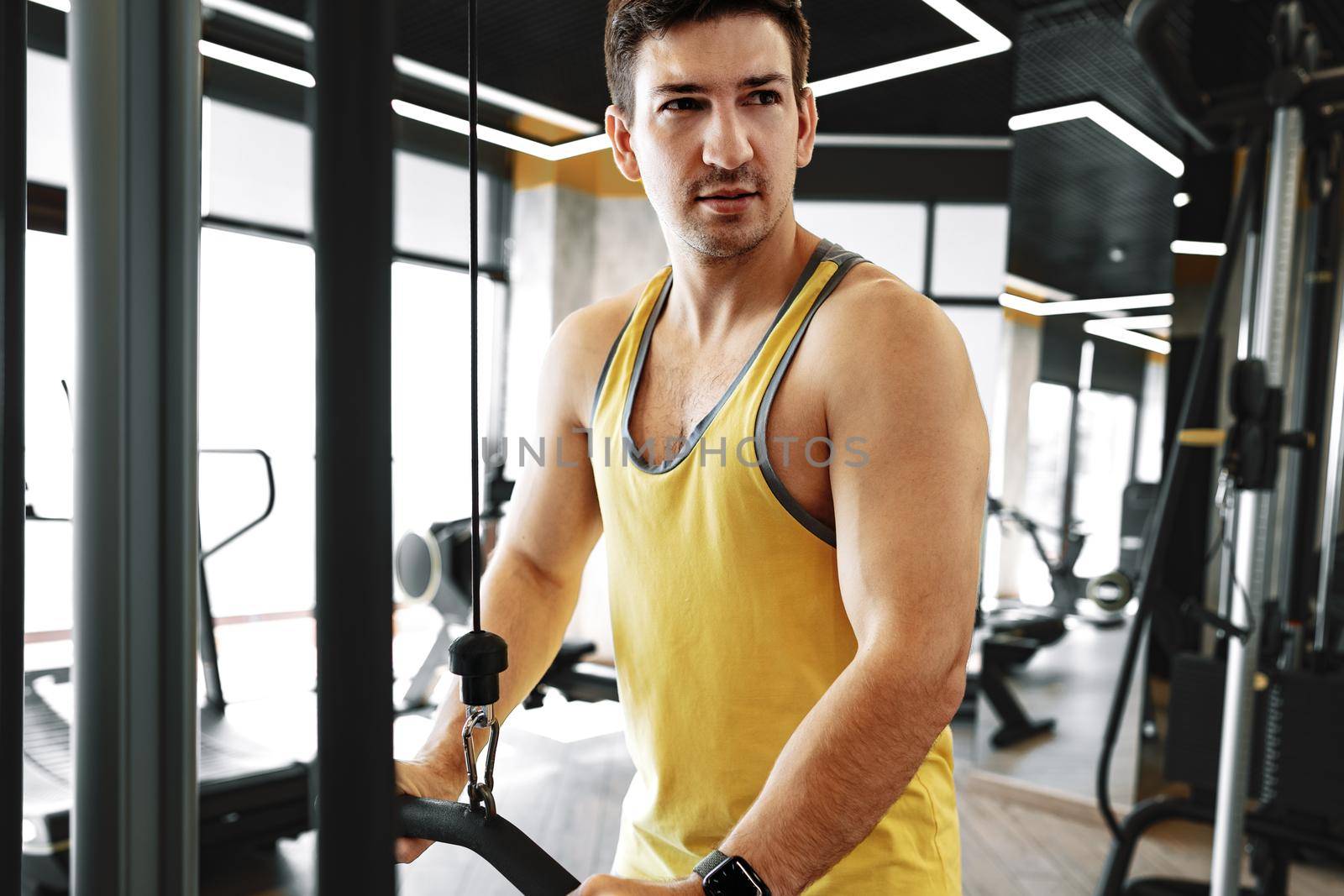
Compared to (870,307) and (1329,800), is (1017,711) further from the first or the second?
(870,307)

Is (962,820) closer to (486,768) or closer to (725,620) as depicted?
(725,620)

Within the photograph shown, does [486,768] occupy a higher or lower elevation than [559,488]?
lower

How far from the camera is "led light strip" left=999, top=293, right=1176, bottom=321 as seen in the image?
3.42 m

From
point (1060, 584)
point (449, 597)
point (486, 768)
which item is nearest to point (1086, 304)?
point (1060, 584)

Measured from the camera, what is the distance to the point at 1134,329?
11.5ft

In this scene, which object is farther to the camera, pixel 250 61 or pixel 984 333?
pixel 984 333

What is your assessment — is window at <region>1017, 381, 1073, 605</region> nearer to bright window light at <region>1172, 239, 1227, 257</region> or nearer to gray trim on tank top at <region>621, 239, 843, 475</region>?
bright window light at <region>1172, 239, 1227, 257</region>

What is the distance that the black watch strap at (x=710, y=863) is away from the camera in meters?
0.72

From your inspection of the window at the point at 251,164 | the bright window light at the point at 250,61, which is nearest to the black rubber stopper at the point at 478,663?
the bright window light at the point at 250,61

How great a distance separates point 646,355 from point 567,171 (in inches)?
29.3

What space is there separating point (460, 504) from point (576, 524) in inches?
90.9

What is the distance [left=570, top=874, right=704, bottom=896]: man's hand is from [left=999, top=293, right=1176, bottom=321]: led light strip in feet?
10.1

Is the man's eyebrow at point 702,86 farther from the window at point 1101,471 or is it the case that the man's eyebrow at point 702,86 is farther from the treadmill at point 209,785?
the window at point 1101,471

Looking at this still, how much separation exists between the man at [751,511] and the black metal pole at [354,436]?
42cm
